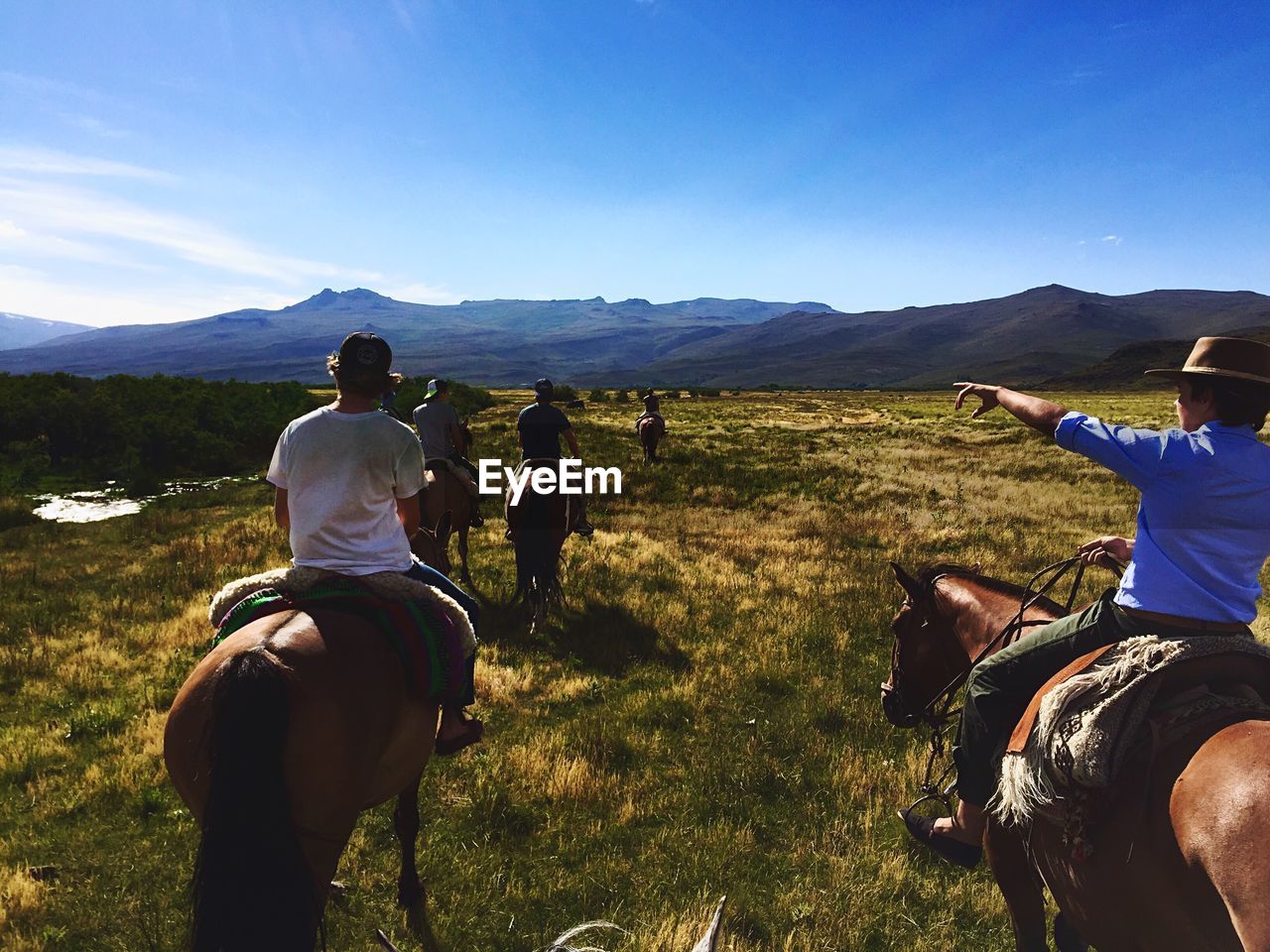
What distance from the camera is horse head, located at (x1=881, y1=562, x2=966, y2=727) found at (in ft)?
14.8

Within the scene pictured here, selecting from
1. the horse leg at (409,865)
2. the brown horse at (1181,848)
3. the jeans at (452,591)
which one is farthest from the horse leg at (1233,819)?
the horse leg at (409,865)

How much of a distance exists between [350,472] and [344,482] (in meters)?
0.06

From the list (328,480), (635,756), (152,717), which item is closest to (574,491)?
(635,756)

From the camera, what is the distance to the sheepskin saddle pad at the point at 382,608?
3.30m

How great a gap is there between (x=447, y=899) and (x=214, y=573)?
30.4 ft

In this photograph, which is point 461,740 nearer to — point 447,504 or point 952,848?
point 952,848

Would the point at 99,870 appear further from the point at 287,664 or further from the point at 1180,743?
the point at 1180,743

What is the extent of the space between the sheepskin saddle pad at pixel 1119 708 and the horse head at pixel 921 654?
175 centimetres

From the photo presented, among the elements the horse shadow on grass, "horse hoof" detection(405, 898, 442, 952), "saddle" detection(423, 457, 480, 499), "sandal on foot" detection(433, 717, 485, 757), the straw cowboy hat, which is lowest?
"horse hoof" detection(405, 898, 442, 952)

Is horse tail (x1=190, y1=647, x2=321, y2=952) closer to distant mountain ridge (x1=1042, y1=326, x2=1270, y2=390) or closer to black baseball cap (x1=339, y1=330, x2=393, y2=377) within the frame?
black baseball cap (x1=339, y1=330, x2=393, y2=377)

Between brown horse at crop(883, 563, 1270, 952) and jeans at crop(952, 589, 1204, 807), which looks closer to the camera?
brown horse at crop(883, 563, 1270, 952)

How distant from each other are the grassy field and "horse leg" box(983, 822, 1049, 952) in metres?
0.59

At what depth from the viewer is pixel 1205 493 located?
242 centimetres

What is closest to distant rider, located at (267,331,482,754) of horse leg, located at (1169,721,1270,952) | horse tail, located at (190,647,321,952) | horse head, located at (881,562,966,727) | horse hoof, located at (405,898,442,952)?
horse tail, located at (190,647,321,952)
